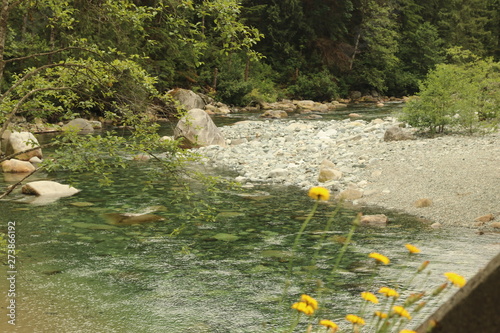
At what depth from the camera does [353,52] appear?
136ft

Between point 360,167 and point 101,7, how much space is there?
848cm

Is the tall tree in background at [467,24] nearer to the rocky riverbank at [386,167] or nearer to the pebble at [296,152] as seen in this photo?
the pebble at [296,152]

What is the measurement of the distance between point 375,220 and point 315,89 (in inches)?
1181

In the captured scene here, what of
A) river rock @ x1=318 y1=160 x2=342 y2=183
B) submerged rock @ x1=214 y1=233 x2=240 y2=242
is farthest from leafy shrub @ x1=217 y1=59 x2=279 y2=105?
submerged rock @ x1=214 y1=233 x2=240 y2=242

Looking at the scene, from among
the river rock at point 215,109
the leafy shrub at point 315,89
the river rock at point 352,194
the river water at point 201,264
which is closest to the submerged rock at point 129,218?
the river water at point 201,264

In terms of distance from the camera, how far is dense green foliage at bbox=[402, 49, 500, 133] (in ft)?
44.0

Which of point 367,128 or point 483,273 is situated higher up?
point 483,273

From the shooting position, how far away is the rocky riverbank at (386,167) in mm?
9016

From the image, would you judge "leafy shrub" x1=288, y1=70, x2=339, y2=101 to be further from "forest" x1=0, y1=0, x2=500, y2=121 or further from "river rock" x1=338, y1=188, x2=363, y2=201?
"river rock" x1=338, y1=188, x2=363, y2=201

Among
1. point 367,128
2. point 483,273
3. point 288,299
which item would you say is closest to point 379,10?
point 367,128

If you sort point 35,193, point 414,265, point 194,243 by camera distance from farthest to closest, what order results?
point 35,193, point 194,243, point 414,265

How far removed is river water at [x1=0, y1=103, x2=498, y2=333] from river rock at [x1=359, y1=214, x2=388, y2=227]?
0.73 ft

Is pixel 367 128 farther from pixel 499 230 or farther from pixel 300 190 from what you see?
pixel 499 230

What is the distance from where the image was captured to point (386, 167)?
11578 mm
